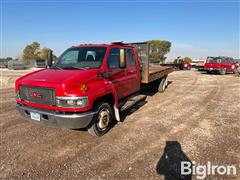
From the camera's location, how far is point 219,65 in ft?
64.3

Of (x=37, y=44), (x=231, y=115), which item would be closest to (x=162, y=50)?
(x=37, y=44)

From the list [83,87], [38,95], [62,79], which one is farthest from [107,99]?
[38,95]

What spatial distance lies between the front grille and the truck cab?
19.6 metres

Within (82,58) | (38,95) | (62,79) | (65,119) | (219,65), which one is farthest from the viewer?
(219,65)

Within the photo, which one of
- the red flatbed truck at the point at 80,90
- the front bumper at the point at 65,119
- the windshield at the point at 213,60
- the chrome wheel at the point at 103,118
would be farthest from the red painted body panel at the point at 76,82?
the windshield at the point at 213,60

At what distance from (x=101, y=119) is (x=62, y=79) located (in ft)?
4.38

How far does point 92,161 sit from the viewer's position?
357 centimetres

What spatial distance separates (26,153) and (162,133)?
3.15m

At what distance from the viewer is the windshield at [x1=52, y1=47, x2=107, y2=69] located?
4749 mm

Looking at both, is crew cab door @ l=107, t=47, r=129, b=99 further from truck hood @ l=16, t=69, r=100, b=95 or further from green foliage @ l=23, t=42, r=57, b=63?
green foliage @ l=23, t=42, r=57, b=63

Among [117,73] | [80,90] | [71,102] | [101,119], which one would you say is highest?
[117,73]

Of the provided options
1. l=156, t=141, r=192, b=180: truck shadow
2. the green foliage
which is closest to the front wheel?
l=156, t=141, r=192, b=180: truck shadow

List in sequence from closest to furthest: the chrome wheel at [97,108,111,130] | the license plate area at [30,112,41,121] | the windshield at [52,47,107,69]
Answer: the license plate area at [30,112,41,121] < the chrome wheel at [97,108,111,130] < the windshield at [52,47,107,69]

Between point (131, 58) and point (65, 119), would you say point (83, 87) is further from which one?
point (131, 58)
